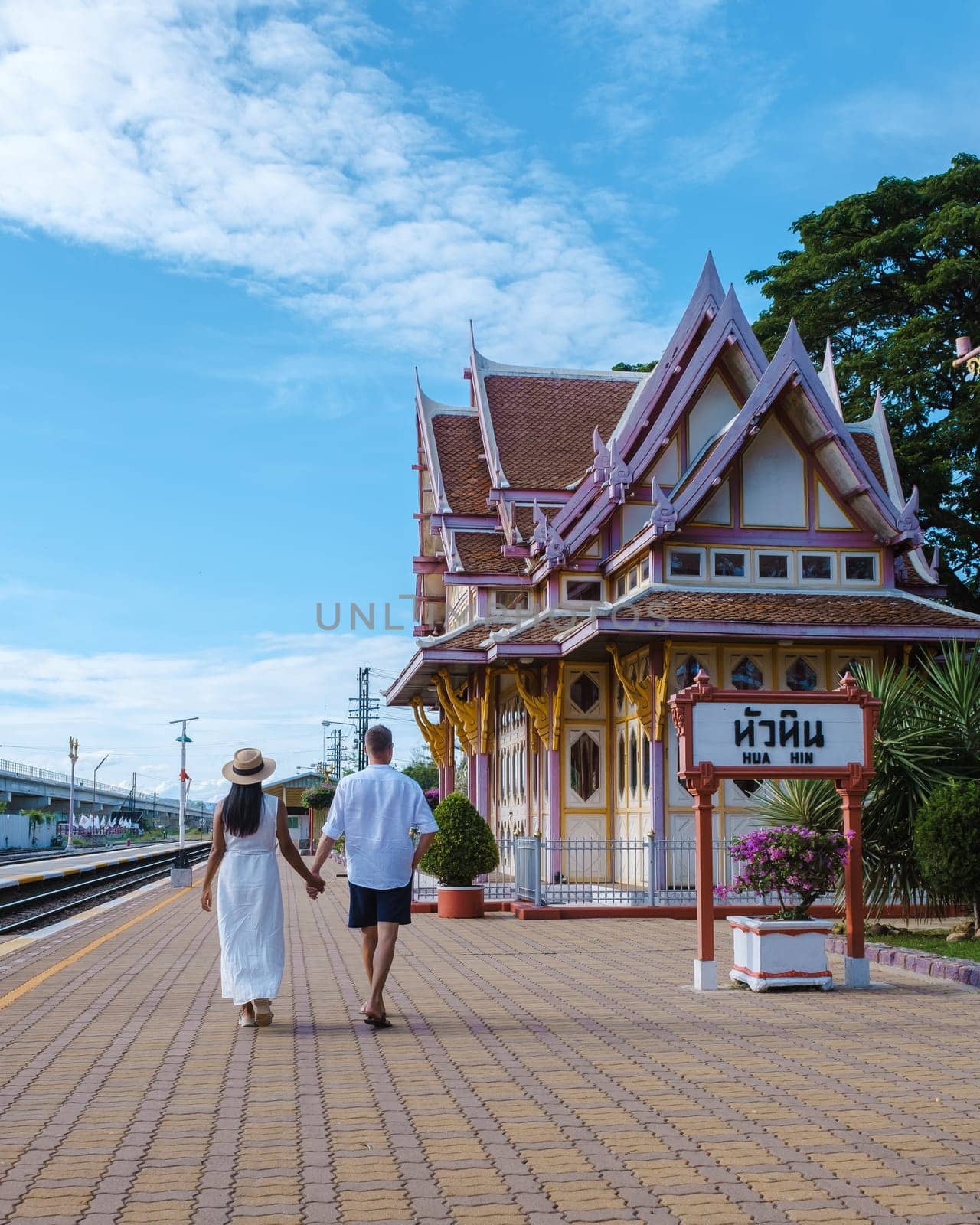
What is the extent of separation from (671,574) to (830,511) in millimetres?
2933

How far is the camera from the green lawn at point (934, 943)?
42.9 feet

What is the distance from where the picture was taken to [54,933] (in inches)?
649

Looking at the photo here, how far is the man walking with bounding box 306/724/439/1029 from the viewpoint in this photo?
29.0ft

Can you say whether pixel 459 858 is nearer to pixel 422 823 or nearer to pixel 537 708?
pixel 537 708

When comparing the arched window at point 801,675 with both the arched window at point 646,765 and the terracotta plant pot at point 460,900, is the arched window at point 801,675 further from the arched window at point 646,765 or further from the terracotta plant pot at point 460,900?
the terracotta plant pot at point 460,900

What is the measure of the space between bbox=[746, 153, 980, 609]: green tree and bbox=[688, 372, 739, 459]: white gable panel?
944 centimetres

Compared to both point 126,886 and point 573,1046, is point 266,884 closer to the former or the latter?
point 573,1046

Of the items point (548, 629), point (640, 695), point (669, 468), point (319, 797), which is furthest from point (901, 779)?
point (319, 797)

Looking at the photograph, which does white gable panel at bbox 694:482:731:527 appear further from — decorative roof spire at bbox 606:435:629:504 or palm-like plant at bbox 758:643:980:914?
palm-like plant at bbox 758:643:980:914

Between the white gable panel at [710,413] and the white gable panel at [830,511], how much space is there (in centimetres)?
270

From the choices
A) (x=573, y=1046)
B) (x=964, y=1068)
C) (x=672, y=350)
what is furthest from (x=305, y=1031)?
(x=672, y=350)

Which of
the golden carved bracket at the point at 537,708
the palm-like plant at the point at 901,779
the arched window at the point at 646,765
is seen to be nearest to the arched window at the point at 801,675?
the arched window at the point at 646,765

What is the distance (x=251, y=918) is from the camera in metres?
8.79

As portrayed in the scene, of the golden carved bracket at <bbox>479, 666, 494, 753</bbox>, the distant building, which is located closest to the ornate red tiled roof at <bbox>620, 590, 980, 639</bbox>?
the golden carved bracket at <bbox>479, 666, 494, 753</bbox>
